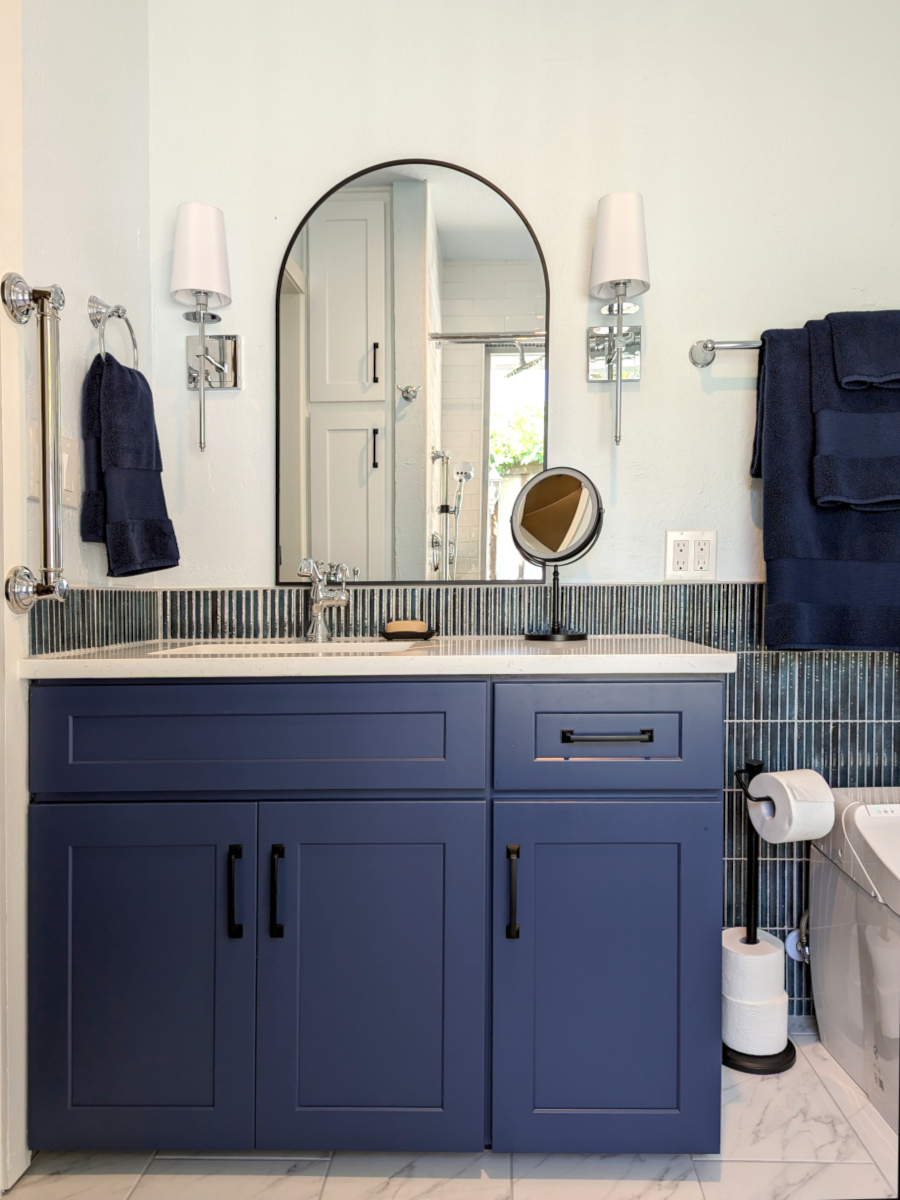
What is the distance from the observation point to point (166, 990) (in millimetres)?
1370

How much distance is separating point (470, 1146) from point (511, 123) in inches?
83.7

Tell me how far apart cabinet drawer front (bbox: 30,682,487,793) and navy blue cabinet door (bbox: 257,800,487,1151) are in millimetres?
74

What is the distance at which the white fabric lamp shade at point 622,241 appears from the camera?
1.80 m

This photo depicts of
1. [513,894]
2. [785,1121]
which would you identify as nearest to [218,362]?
[513,894]

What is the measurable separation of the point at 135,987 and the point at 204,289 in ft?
4.72

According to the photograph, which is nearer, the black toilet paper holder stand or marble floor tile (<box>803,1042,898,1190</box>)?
marble floor tile (<box>803,1042,898,1190</box>)

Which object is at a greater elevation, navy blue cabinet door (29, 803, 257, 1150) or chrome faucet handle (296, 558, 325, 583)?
chrome faucet handle (296, 558, 325, 583)

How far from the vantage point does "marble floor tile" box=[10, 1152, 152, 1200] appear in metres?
1.34

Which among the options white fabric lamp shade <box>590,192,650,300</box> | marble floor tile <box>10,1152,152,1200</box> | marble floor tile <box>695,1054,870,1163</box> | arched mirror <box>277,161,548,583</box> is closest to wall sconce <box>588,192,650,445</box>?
white fabric lamp shade <box>590,192,650,300</box>

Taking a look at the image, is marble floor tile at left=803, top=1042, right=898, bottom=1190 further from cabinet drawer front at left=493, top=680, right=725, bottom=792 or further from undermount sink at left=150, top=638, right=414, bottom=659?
undermount sink at left=150, top=638, right=414, bottom=659

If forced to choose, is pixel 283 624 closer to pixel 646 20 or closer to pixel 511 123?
pixel 511 123

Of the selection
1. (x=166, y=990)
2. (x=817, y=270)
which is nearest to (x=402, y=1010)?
(x=166, y=990)

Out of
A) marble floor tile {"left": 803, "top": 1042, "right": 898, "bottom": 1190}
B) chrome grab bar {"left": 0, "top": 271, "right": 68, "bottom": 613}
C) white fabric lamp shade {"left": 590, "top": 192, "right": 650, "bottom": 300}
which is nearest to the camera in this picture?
chrome grab bar {"left": 0, "top": 271, "right": 68, "bottom": 613}

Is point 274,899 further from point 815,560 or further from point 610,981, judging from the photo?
point 815,560
